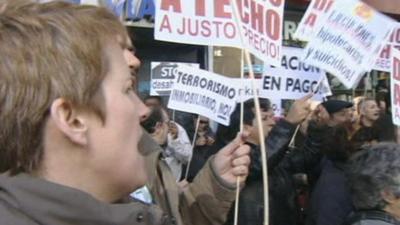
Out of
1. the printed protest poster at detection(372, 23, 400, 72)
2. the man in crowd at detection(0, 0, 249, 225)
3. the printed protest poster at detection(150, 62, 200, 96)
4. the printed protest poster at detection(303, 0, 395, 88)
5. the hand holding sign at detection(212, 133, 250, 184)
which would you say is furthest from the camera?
the printed protest poster at detection(150, 62, 200, 96)

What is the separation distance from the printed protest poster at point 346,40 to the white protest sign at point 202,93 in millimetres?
692

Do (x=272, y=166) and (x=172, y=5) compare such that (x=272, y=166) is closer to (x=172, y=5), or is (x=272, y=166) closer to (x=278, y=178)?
(x=278, y=178)

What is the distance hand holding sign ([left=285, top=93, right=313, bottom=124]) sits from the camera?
12.7ft

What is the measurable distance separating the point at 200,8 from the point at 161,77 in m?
2.01

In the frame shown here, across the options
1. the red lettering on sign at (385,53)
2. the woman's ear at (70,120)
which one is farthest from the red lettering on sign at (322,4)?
the woman's ear at (70,120)

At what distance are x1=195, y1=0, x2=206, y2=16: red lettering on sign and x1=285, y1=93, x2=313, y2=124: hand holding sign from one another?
0.87 meters

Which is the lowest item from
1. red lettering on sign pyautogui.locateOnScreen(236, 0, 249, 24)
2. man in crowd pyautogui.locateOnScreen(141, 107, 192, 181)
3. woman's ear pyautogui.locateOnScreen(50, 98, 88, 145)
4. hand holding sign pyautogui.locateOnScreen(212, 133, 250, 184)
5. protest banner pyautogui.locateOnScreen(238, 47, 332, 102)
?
man in crowd pyautogui.locateOnScreen(141, 107, 192, 181)

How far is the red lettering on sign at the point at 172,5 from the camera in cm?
335

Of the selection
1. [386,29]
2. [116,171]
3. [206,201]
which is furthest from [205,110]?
[116,171]

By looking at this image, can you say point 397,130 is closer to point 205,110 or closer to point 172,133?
point 205,110

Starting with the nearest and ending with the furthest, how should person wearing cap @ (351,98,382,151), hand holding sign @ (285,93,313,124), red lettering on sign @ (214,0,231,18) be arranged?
red lettering on sign @ (214,0,231,18) < hand holding sign @ (285,93,313,124) < person wearing cap @ (351,98,382,151)

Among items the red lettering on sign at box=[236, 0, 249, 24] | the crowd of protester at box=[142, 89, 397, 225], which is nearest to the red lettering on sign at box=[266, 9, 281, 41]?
the red lettering on sign at box=[236, 0, 249, 24]

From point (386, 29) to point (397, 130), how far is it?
983 mm

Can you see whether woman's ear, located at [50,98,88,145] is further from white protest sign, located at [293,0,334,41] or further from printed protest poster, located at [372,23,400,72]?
printed protest poster, located at [372,23,400,72]
